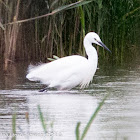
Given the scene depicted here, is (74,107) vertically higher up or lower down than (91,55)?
lower down

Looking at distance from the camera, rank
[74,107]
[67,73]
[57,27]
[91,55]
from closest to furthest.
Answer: [74,107] → [67,73] → [91,55] → [57,27]

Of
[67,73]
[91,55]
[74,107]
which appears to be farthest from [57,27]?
[74,107]

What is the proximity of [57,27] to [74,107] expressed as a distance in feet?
14.6

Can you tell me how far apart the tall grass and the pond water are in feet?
3.20

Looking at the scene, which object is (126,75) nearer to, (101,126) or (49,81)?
(49,81)

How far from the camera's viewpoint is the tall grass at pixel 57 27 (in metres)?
9.44

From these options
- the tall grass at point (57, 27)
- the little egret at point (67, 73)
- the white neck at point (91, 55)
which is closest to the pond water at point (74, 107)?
the little egret at point (67, 73)

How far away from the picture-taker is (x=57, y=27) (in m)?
10.1

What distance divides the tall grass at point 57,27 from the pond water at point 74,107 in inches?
38.4

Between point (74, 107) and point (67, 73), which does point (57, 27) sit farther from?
point (74, 107)

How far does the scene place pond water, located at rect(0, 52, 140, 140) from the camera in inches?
175

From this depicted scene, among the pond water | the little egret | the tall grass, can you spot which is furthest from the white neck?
the tall grass

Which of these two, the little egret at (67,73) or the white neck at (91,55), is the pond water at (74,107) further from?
the white neck at (91,55)

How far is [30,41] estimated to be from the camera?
10.5m
